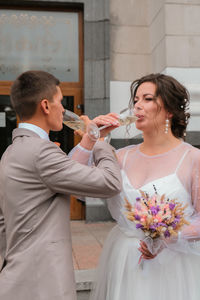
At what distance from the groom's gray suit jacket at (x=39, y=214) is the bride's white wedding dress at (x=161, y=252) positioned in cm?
43

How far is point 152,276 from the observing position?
190 cm

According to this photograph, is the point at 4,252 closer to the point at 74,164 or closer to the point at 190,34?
the point at 74,164

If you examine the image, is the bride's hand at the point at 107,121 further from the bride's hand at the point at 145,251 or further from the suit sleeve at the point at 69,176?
the bride's hand at the point at 145,251

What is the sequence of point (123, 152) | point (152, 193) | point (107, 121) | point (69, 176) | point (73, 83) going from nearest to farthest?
point (69, 176)
point (107, 121)
point (152, 193)
point (123, 152)
point (73, 83)

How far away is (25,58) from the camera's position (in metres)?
6.15

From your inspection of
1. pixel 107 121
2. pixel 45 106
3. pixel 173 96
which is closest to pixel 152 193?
pixel 107 121

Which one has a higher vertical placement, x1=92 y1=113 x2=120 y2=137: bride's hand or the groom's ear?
the groom's ear

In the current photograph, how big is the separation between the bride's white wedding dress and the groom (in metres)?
0.43

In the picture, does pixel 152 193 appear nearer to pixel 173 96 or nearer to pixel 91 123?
pixel 91 123

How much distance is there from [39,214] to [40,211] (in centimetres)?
1

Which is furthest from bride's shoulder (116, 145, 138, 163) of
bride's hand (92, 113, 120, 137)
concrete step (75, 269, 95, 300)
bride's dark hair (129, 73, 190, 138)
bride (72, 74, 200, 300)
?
concrete step (75, 269, 95, 300)

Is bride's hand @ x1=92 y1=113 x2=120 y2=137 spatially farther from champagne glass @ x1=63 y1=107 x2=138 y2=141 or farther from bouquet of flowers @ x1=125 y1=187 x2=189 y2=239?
bouquet of flowers @ x1=125 y1=187 x2=189 y2=239

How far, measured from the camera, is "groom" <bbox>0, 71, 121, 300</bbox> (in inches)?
60.2

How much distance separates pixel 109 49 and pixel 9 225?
16.0ft
